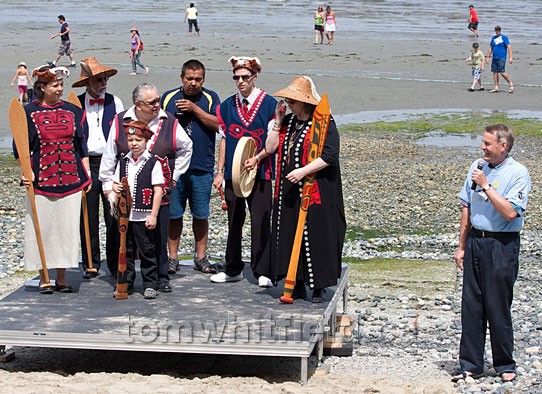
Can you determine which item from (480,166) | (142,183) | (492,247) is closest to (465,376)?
(492,247)

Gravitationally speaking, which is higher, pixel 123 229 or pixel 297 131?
pixel 297 131

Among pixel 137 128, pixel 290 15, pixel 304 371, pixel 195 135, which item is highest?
pixel 137 128

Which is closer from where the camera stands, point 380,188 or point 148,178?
point 148,178

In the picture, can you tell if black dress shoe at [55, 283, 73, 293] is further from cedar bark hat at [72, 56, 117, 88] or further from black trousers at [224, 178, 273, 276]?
cedar bark hat at [72, 56, 117, 88]

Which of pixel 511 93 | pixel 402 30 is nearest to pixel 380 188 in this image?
pixel 511 93

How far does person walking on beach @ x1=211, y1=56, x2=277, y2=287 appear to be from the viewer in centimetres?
861

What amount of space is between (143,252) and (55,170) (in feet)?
3.07

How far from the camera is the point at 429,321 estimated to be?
29.9 feet

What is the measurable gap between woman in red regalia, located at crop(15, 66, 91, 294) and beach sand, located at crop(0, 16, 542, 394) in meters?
0.80

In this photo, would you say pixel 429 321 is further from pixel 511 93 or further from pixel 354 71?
pixel 354 71

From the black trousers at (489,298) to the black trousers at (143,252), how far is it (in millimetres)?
2464

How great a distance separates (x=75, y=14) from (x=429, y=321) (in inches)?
1943

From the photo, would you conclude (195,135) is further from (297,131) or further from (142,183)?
(297,131)

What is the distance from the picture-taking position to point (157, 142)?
27.4 ft
